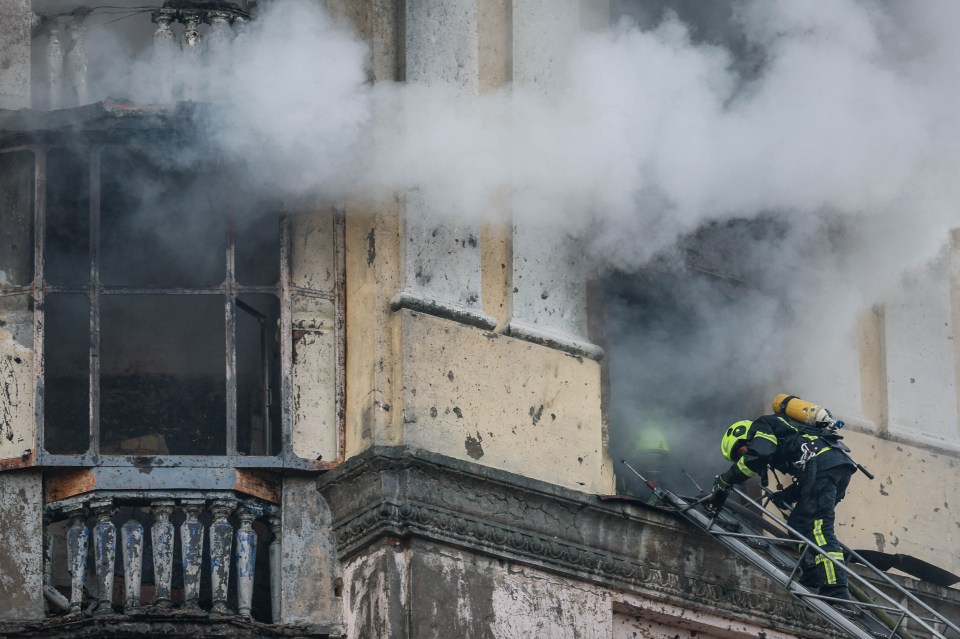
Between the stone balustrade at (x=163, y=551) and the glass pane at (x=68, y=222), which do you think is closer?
the stone balustrade at (x=163, y=551)

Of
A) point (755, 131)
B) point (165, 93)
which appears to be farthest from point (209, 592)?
point (755, 131)

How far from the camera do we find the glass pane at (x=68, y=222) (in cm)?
1731

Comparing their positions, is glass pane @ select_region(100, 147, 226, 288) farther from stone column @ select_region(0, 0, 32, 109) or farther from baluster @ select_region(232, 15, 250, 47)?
baluster @ select_region(232, 15, 250, 47)

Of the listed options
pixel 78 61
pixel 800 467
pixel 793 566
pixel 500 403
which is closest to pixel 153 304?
pixel 78 61

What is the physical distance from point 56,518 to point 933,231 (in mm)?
6772

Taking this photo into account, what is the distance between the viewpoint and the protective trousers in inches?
653

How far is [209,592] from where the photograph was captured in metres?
16.7

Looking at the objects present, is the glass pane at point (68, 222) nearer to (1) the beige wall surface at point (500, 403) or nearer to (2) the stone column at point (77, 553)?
(2) the stone column at point (77, 553)

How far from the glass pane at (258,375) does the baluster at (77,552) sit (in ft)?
4.35

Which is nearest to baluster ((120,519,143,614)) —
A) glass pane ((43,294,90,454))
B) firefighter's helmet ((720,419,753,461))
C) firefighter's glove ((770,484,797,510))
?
glass pane ((43,294,90,454))

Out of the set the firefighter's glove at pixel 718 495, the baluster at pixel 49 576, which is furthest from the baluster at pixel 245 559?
the firefighter's glove at pixel 718 495

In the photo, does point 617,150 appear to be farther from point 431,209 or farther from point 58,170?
point 58,170

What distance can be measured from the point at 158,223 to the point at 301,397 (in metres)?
1.58

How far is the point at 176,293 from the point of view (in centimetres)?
1686
